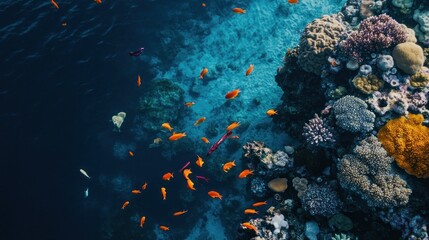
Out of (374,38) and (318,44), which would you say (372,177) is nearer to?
(374,38)

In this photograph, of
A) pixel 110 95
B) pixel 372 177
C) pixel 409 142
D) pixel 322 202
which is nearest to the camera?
pixel 409 142

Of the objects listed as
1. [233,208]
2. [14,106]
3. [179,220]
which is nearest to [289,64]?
[233,208]

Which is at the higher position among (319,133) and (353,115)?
(353,115)

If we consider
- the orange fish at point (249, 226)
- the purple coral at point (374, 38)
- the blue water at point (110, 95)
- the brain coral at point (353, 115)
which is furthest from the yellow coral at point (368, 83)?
the blue water at point (110, 95)

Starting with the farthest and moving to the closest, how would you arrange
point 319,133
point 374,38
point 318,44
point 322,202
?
1. point 318,44
2. point 319,133
3. point 374,38
4. point 322,202

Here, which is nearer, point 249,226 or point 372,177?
point 372,177

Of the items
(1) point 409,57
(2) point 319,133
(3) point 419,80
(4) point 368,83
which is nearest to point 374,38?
(1) point 409,57

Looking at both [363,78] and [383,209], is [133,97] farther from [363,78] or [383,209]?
[383,209]

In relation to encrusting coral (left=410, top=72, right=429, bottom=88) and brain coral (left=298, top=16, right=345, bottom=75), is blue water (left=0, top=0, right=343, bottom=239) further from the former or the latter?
encrusting coral (left=410, top=72, right=429, bottom=88)
